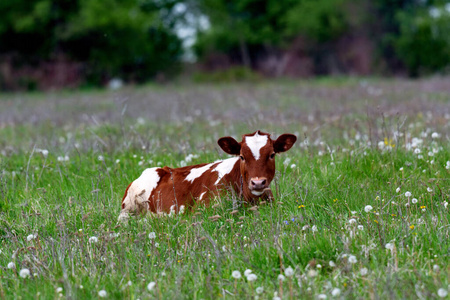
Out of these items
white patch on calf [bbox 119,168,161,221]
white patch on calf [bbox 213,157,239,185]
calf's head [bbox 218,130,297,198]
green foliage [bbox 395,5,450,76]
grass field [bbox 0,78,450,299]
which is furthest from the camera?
green foliage [bbox 395,5,450,76]

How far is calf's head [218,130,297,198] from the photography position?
5.23 metres

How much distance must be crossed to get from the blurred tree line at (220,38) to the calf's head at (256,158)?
34.8 m

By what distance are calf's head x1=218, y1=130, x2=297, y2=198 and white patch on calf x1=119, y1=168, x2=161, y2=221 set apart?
3.66ft

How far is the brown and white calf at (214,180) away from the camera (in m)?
5.36

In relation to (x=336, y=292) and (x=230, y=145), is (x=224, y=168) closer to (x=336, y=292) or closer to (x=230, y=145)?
(x=230, y=145)

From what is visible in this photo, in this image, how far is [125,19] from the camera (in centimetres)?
4000

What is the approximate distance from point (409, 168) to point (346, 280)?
3.02 metres

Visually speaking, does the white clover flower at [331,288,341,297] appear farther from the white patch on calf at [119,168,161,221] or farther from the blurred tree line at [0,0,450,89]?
the blurred tree line at [0,0,450,89]

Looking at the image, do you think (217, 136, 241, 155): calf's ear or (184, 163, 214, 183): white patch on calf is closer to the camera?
(217, 136, 241, 155): calf's ear

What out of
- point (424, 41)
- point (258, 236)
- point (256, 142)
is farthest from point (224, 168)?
point (424, 41)

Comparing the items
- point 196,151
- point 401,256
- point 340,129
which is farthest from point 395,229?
point 340,129

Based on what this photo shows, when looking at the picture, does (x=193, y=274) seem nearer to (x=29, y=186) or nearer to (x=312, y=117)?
(x=29, y=186)

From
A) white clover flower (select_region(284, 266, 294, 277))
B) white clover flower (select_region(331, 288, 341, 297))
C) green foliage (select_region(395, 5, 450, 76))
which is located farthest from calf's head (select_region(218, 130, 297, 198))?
green foliage (select_region(395, 5, 450, 76))

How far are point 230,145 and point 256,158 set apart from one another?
1.48ft
